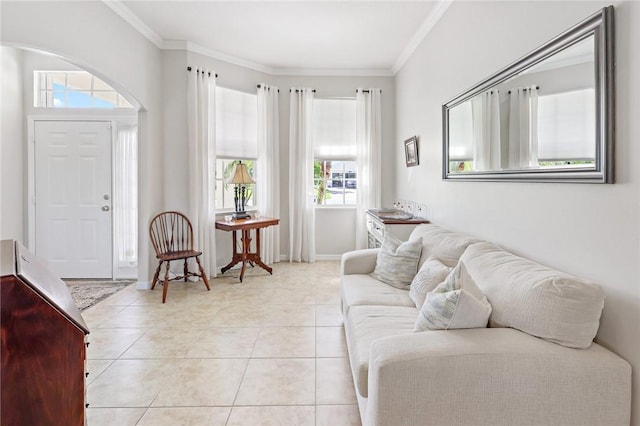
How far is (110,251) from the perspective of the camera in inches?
179

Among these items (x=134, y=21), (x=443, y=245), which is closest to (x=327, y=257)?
(x=443, y=245)

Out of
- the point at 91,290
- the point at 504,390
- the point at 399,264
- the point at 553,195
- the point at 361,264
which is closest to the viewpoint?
the point at 504,390

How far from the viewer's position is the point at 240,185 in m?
4.96

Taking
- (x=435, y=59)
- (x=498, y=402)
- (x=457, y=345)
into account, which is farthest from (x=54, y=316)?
(x=435, y=59)

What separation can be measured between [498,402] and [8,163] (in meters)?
5.32

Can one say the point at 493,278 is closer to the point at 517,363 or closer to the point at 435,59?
the point at 517,363

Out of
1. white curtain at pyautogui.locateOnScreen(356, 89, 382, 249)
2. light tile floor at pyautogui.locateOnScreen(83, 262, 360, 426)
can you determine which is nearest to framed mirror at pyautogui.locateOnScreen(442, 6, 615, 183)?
Result: light tile floor at pyautogui.locateOnScreen(83, 262, 360, 426)

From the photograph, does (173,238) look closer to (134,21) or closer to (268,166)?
(268,166)

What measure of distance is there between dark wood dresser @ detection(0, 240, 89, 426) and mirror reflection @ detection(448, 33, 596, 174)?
2057 millimetres

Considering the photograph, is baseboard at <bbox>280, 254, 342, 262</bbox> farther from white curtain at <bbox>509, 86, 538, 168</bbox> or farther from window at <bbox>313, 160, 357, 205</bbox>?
white curtain at <bbox>509, 86, 538, 168</bbox>

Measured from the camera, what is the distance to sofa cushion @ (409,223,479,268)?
2.41 m

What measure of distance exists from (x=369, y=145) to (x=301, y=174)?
1.12m

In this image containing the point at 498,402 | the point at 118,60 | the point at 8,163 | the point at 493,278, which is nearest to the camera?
the point at 498,402

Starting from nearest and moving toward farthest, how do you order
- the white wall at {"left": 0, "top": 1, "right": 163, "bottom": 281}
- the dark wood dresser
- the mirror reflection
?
1. the dark wood dresser
2. the mirror reflection
3. the white wall at {"left": 0, "top": 1, "right": 163, "bottom": 281}
